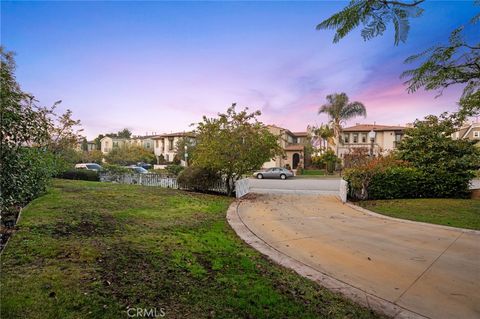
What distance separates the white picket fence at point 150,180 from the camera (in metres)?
14.8

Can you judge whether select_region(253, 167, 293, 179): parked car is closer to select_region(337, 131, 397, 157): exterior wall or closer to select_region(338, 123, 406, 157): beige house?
select_region(338, 123, 406, 157): beige house

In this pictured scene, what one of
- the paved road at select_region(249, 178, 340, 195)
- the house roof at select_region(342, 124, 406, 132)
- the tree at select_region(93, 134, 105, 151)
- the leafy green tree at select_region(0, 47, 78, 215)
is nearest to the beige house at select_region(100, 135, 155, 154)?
the tree at select_region(93, 134, 105, 151)

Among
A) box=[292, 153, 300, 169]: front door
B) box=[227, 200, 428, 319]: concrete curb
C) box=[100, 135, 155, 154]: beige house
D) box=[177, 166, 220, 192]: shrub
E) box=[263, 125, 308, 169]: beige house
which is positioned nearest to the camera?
box=[227, 200, 428, 319]: concrete curb

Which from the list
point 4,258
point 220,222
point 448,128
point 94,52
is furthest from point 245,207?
point 448,128

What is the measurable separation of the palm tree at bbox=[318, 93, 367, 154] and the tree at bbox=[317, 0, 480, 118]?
36221 mm

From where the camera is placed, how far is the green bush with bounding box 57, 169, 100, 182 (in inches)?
792

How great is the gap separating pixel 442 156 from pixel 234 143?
36.7 ft

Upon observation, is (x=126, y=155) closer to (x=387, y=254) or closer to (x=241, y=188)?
(x=241, y=188)

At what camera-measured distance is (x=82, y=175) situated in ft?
66.6

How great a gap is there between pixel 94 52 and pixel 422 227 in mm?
13479

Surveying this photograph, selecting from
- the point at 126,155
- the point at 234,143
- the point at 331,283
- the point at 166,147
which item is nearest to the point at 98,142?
the point at 166,147

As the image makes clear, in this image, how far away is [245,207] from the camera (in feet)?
35.3

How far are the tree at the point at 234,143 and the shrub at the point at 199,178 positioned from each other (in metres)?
0.93

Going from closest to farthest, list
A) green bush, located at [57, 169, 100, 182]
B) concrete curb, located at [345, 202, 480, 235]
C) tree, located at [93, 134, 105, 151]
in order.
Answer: concrete curb, located at [345, 202, 480, 235] < green bush, located at [57, 169, 100, 182] < tree, located at [93, 134, 105, 151]
